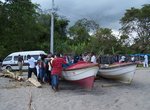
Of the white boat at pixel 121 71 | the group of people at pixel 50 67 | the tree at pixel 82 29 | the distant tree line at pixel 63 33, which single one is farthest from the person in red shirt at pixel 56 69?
the tree at pixel 82 29

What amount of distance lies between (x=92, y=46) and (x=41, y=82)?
146ft

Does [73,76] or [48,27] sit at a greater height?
[48,27]

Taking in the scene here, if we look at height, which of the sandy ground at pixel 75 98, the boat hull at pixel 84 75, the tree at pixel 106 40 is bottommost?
the sandy ground at pixel 75 98

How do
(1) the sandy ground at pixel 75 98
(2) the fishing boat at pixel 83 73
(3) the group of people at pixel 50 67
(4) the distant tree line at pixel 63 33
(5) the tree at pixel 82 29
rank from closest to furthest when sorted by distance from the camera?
(1) the sandy ground at pixel 75 98, (2) the fishing boat at pixel 83 73, (3) the group of people at pixel 50 67, (4) the distant tree line at pixel 63 33, (5) the tree at pixel 82 29

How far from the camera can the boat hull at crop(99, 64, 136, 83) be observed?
2123 cm

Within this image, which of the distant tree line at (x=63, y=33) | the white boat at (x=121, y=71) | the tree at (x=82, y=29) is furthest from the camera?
the tree at (x=82, y=29)

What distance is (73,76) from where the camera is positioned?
1928 centimetres

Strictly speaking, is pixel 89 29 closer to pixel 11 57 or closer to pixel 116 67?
pixel 11 57

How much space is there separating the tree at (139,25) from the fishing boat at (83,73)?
5366 cm

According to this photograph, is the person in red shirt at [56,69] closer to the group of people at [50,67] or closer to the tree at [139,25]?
the group of people at [50,67]

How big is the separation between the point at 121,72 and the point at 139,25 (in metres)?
53.4

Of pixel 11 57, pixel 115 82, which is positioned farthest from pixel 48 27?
pixel 115 82

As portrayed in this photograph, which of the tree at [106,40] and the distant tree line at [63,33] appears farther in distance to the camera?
the tree at [106,40]

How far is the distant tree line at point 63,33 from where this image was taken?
→ 46.5 metres
